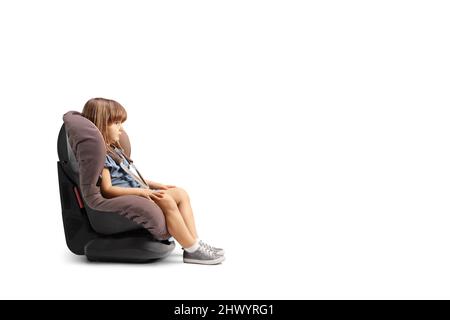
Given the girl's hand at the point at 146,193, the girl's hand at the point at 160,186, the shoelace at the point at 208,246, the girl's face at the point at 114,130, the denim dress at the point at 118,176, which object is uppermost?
the girl's face at the point at 114,130

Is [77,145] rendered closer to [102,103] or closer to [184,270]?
[102,103]

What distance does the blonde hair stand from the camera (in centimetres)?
471

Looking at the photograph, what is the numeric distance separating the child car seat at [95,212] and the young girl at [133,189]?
7 centimetres

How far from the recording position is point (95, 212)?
4586 millimetres

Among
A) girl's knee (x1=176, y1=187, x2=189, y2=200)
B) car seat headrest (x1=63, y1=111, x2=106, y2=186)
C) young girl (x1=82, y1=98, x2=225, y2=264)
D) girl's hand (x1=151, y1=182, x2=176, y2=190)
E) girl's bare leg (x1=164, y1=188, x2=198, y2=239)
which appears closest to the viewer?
car seat headrest (x1=63, y1=111, x2=106, y2=186)

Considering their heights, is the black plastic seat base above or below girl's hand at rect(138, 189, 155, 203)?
below

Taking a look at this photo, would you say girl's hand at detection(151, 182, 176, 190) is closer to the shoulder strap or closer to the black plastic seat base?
the shoulder strap

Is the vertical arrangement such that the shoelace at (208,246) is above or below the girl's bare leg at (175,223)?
below

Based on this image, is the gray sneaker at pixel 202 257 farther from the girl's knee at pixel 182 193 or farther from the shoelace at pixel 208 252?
the girl's knee at pixel 182 193

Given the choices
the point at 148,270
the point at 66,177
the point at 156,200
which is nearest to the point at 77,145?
the point at 66,177

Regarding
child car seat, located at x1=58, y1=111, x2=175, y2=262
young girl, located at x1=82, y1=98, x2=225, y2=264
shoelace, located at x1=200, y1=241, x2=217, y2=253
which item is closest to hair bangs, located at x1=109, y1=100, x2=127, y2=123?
young girl, located at x1=82, y1=98, x2=225, y2=264

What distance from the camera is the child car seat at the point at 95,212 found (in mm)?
4496

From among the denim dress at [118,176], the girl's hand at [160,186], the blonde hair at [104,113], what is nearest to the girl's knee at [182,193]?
the girl's hand at [160,186]

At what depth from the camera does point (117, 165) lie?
188 inches
